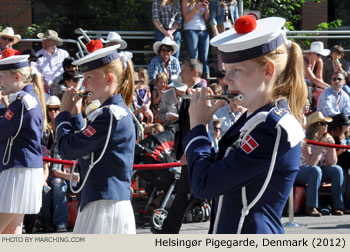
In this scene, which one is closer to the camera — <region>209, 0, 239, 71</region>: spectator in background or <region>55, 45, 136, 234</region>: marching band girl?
<region>55, 45, 136, 234</region>: marching band girl

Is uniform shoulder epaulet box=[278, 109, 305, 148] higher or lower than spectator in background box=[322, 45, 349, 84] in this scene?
higher

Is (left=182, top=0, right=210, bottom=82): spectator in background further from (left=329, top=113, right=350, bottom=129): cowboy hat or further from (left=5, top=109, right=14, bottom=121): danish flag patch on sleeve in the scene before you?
(left=5, top=109, right=14, bottom=121): danish flag patch on sleeve

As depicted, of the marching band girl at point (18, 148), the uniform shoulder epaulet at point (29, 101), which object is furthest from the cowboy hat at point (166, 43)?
the uniform shoulder epaulet at point (29, 101)

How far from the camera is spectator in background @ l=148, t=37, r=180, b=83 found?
11.9 metres

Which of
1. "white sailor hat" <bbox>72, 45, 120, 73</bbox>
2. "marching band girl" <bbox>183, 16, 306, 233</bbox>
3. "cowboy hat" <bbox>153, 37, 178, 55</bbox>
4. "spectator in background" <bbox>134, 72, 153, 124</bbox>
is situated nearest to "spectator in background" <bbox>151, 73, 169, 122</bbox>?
"spectator in background" <bbox>134, 72, 153, 124</bbox>

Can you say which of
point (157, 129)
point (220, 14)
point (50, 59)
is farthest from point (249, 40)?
point (220, 14)

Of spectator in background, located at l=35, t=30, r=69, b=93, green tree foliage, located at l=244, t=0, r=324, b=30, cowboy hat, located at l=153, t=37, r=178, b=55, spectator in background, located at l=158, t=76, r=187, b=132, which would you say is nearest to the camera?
spectator in background, located at l=158, t=76, r=187, b=132

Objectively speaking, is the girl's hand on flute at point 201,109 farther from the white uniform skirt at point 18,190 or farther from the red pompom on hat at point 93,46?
the white uniform skirt at point 18,190

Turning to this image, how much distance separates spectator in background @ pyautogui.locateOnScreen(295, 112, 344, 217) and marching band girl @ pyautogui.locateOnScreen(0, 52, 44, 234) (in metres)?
5.16

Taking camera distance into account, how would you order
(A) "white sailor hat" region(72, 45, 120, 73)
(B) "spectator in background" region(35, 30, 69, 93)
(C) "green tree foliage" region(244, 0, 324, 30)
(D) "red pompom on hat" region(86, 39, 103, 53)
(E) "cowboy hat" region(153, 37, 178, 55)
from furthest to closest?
(C) "green tree foliage" region(244, 0, 324, 30) → (E) "cowboy hat" region(153, 37, 178, 55) → (B) "spectator in background" region(35, 30, 69, 93) → (D) "red pompom on hat" region(86, 39, 103, 53) → (A) "white sailor hat" region(72, 45, 120, 73)

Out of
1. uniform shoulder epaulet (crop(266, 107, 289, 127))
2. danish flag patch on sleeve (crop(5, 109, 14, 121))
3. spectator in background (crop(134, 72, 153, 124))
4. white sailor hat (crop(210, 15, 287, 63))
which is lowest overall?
spectator in background (crop(134, 72, 153, 124))

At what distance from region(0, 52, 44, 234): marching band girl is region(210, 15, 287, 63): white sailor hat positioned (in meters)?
3.13

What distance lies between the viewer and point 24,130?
5879 mm

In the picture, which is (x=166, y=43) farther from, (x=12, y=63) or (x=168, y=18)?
(x=12, y=63)
